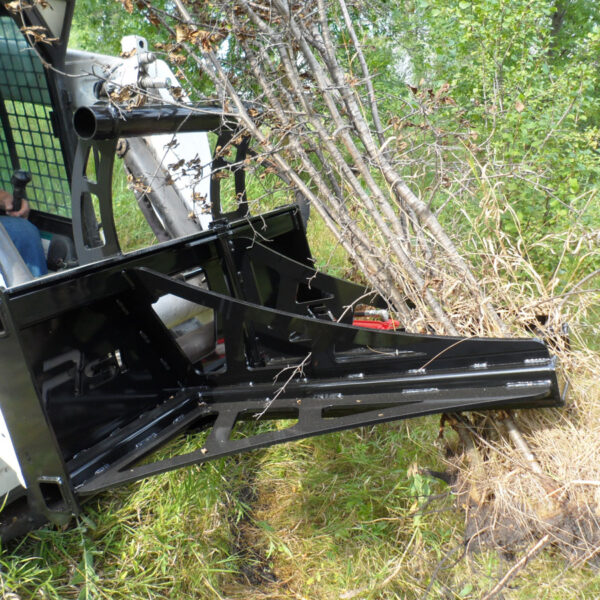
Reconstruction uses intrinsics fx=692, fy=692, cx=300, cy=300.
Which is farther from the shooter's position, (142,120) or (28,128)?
(28,128)

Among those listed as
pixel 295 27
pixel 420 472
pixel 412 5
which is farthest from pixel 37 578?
pixel 412 5

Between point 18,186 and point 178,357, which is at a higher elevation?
point 18,186

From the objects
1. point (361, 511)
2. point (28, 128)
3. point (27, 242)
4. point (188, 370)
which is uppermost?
point (28, 128)

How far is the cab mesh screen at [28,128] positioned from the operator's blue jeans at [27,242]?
1.36ft

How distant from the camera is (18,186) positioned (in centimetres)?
393

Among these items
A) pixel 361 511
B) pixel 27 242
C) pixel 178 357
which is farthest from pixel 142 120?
pixel 361 511

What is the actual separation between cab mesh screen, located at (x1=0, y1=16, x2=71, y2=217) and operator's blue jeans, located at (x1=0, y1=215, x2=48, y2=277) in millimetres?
415

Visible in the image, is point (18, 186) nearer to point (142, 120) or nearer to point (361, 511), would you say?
point (142, 120)

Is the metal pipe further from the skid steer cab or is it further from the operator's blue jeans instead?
the operator's blue jeans

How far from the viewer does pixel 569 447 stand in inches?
80.7

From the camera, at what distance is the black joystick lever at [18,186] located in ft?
12.8

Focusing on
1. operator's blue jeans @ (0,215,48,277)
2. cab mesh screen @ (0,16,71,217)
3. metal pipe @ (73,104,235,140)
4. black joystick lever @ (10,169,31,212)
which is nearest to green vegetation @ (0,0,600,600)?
metal pipe @ (73,104,235,140)

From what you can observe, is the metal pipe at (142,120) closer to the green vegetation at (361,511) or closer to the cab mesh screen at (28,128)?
the green vegetation at (361,511)

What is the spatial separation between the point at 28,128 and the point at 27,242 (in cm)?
80
